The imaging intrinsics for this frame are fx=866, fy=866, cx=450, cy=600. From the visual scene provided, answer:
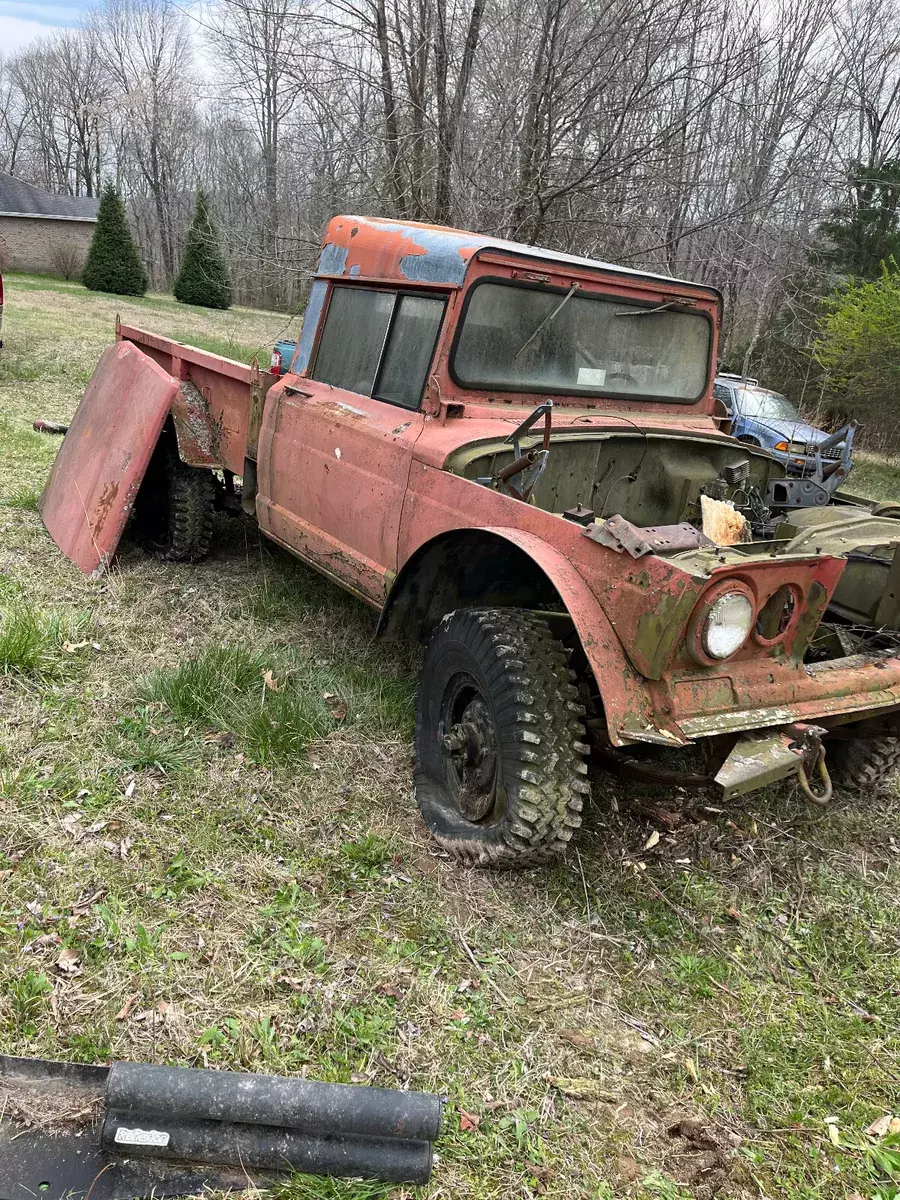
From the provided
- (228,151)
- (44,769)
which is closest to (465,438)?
(44,769)

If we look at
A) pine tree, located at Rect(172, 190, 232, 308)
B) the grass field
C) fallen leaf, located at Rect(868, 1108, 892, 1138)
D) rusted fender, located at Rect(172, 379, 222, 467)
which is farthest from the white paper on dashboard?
pine tree, located at Rect(172, 190, 232, 308)

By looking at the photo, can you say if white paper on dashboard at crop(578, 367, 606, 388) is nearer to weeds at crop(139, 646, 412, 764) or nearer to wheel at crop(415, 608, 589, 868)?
wheel at crop(415, 608, 589, 868)

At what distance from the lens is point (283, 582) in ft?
16.9

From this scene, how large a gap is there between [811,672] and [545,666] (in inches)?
32.7

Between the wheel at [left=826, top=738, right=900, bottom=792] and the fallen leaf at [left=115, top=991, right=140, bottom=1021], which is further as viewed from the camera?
the wheel at [left=826, top=738, right=900, bottom=792]

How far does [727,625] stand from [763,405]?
35.0 feet

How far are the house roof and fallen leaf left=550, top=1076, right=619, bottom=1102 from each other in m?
39.8

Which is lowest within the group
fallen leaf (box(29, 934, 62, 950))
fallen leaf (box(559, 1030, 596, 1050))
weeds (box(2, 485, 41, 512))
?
fallen leaf (box(559, 1030, 596, 1050))

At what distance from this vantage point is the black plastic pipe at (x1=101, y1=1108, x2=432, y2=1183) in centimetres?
193

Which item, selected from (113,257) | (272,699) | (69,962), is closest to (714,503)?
(272,699)

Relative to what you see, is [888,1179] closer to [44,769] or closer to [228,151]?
[44,769]

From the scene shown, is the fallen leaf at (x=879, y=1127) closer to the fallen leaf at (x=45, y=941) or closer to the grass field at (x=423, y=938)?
the grass field at (x=423, y=938)

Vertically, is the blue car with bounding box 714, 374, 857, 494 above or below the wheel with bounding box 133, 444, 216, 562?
above

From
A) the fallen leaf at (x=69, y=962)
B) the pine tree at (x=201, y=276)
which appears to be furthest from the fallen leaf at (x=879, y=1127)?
the pine tree at (x=201, y=276)
